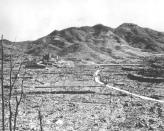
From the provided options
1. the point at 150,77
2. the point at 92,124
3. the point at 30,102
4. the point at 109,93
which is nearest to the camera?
the point at 92,124

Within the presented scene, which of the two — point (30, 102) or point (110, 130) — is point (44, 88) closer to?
point (30, 102)

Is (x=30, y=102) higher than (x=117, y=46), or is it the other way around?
(x=117, y=46)

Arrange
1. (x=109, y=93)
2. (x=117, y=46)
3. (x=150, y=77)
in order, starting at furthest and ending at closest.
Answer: (x=117, y=46) < (x=150, y=77) < (x=109, y=93)

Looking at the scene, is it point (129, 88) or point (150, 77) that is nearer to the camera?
point (129, 88)

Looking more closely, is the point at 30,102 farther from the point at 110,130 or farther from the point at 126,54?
the point at 126,54

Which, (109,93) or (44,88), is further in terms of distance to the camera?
(44,88)

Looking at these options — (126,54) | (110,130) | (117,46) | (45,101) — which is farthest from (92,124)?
(117,46)

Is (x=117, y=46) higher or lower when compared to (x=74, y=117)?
higher

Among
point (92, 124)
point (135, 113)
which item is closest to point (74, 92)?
point (135, 113)

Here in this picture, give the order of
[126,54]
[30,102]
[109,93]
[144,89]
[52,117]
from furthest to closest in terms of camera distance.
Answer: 1. [126,54]
2. [144,89]
3. [109,93]
4. [30,102]
5. [52,117]
